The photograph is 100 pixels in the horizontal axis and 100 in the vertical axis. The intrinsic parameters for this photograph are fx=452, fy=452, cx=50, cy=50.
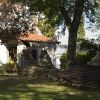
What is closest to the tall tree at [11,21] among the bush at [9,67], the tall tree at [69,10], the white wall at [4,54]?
the tall tree at [69,10]

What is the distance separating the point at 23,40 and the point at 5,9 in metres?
8.51

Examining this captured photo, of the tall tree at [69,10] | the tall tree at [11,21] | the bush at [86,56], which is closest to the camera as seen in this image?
the tall tree at [69,10]

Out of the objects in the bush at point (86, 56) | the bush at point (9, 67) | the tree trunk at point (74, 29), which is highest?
the tree trunk at point (74, 29)

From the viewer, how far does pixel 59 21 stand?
91.7ft

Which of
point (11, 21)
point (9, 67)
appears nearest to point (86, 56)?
point (9, 67)

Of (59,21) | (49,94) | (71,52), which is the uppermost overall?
(59,21)

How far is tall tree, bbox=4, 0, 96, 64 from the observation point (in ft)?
83.1

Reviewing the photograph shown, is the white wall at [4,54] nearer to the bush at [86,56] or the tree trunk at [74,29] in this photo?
the bush at [86,56]

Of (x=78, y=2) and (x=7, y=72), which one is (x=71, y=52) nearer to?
(x=78, y=2)

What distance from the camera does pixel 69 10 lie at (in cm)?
2688

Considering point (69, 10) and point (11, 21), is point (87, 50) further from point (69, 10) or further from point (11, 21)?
point (69, 10)

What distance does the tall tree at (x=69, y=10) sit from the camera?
83.1 ft

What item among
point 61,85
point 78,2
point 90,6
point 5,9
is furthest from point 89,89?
point 5,9

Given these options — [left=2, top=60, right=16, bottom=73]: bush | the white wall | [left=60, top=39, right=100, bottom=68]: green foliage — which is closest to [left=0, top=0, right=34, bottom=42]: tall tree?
[left=2, top=60, right=16, bottom=73]: bush
